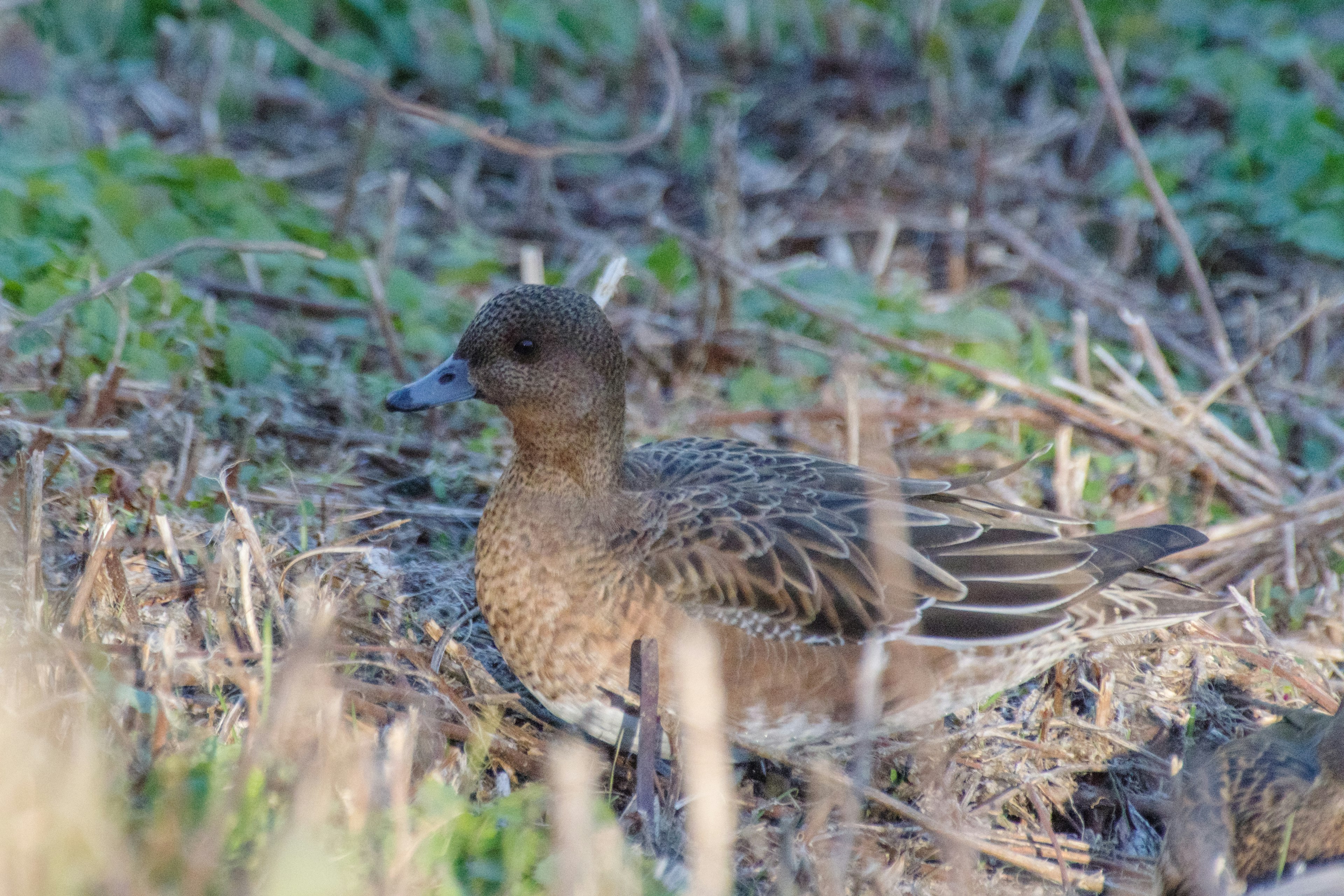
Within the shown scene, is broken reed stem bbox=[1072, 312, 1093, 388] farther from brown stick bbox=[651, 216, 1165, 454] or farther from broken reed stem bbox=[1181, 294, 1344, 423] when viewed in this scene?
broken reed stem bbox=[1181, 294, 1344, 423]

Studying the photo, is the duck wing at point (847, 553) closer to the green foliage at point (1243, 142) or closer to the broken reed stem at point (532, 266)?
the broken reed stem at point (532, 266)

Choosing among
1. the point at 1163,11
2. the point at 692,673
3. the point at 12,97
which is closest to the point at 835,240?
the point at 1163,11

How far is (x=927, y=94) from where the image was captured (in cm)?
793

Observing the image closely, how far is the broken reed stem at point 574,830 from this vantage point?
2057 millimetres

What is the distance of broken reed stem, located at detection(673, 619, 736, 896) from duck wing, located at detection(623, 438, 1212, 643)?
1.33ft

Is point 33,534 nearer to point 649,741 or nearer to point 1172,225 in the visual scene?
point 649,741

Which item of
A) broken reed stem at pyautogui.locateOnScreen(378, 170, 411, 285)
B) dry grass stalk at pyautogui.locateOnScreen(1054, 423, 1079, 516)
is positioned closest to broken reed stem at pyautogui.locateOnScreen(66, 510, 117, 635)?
broken reed stem at pyautogui.locateOnScreen(378, 170, 411, 285)

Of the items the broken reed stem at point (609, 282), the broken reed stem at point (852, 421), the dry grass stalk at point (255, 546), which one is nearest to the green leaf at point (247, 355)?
the broken reed stem at point (609, 282)

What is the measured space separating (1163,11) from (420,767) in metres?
7.14

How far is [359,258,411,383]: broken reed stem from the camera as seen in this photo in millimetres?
4809

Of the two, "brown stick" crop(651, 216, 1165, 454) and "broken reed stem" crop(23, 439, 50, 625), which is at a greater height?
"brown stick" crop(651, 216, 1165, 454)

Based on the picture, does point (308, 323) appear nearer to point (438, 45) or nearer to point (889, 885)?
point (438, 45)

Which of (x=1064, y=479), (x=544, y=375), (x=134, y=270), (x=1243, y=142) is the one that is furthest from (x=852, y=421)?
(x=1243, y=142)

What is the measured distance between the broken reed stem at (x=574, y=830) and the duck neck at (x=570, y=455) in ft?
4.15
